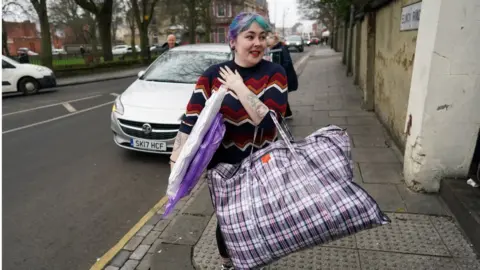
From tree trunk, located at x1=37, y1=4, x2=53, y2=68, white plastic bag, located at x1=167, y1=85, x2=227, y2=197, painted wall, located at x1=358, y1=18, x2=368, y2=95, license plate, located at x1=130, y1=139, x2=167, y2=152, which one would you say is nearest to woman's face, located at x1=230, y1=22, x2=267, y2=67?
white plastic bag, located at x1=167, y1=85, x2=227, y2=197

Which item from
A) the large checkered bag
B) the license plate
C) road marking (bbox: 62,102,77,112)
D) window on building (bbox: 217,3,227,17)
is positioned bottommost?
road marking (bbox: 62,102,77,112)

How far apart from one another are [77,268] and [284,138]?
2.22 m

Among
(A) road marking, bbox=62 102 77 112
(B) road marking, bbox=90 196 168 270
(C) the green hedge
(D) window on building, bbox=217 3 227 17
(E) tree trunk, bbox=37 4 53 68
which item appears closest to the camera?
(B) road marking, bbox=90 196 168 270

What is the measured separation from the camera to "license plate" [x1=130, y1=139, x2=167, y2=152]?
531cm

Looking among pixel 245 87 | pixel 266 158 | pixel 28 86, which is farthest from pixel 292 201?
pixel 28 86

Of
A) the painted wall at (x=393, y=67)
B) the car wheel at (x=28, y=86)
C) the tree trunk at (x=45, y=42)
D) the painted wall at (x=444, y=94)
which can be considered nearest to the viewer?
the painted wall at (x=444, y=94)

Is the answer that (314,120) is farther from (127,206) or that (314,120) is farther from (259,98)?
(259,98)

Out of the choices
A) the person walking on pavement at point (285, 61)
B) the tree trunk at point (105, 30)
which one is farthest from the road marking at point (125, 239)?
the tree trunk at point (105, 30)

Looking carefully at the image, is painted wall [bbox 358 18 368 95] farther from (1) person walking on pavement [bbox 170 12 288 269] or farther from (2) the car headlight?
(1) person walking on pavement [bbox 170 12 288 269]

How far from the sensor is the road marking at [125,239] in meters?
3.08

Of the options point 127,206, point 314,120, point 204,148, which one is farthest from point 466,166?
point 314,120

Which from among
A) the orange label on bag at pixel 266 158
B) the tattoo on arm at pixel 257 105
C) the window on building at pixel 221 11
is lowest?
the orange label on bag at pixel 266 158

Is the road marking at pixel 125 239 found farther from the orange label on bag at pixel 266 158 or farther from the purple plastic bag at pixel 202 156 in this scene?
the orange label on bag at pixel 266 158

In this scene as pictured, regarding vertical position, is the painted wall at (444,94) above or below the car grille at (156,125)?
above
